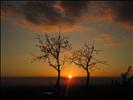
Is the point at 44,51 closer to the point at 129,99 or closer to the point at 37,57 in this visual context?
the point at 37,57

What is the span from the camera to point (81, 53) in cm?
5075

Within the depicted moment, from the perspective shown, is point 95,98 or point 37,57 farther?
point 37,57

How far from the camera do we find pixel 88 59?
50.2 m

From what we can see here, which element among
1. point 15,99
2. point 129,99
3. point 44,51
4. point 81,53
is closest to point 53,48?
point 44,51

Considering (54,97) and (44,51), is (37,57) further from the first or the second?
(54,97)

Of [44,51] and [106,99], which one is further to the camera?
[44,51]

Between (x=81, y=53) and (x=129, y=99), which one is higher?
(x=81, y=53)

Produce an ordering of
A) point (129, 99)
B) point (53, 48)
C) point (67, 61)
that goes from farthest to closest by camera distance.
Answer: point (67, 61) → point (53, 48) → point (129, 99)

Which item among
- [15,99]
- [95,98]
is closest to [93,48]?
[95,98]

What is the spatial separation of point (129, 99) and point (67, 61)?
620 inches

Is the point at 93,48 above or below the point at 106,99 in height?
above

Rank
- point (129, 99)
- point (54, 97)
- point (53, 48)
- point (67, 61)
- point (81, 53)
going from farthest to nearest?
point (81, 53)
point (67, 61)
point (53, 48)
point (54, 97)
point (129, 99)

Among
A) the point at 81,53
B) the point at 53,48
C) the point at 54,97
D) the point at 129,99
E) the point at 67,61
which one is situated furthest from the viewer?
the point at 81,53

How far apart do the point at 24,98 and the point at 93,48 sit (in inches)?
715
